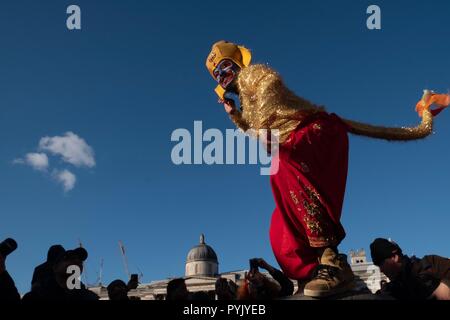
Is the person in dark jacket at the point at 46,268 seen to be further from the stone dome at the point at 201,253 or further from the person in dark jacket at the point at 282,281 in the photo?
the stone dome at the point at 201,253

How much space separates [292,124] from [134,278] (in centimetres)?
293

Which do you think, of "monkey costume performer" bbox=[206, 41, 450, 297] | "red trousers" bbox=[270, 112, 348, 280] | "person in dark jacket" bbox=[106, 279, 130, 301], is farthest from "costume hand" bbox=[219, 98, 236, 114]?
"person in dark jacket" bbox=[106, 279, 130, 301]

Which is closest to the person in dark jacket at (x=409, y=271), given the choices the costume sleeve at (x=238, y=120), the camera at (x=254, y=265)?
the camera at (x=254, y=265)

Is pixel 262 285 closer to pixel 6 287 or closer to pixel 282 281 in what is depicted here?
pixel 282 281

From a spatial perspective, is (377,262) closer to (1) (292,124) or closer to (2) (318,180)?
(2) (318,180)

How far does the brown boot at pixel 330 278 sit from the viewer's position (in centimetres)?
400

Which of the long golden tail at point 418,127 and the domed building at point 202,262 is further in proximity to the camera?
the domed building at point 202,262

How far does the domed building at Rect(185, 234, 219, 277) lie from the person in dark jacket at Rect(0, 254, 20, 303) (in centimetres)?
6515

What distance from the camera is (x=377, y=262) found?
15.5ft

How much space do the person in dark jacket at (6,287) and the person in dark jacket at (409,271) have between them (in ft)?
12.2

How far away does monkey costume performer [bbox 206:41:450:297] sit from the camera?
440cm

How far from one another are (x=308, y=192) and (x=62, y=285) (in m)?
2.82
